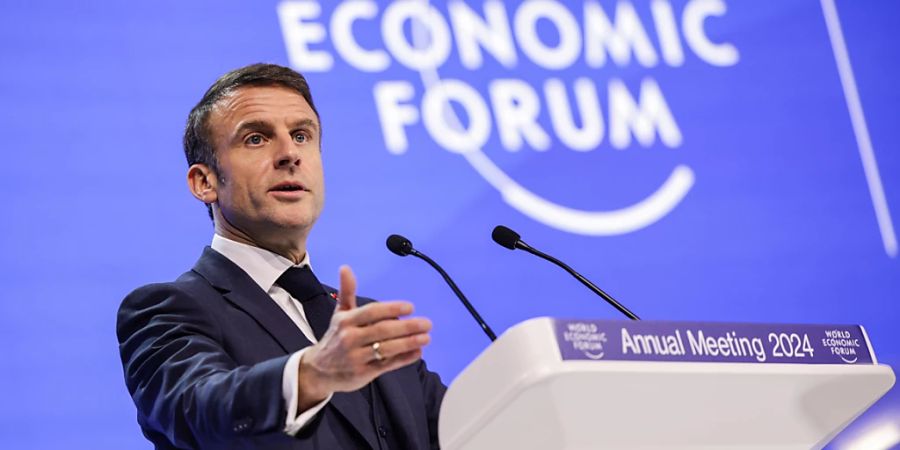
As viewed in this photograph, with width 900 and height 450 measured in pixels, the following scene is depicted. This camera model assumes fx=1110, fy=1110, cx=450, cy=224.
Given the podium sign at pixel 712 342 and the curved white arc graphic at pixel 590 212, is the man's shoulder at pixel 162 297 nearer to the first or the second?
the podium sign at pixel 712 342

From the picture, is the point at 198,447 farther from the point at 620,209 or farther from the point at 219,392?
the point at 620,209

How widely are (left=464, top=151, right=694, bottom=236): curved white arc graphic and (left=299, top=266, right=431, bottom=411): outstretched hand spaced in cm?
219

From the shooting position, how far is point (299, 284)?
239 cm

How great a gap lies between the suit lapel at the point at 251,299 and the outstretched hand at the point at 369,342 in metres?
0.73

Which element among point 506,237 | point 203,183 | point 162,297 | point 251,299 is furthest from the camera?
point 203,183

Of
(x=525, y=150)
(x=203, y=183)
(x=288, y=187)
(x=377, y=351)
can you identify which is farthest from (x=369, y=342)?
(x=525, y=150)

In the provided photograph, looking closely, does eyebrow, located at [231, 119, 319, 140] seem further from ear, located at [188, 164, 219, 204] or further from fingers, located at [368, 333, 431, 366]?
fingers, located at [368, 333, 431, 366]

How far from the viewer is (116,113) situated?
3.30 m

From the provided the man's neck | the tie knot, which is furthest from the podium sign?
the man's neck

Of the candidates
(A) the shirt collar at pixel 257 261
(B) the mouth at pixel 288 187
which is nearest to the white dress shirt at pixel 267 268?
(A) the shirt collar at pixel 257 261

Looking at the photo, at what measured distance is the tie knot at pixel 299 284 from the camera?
239 centimetres

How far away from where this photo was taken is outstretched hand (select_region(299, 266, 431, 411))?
137 centimetres

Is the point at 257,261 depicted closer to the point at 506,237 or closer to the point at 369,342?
the point at 506,237

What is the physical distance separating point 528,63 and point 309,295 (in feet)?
5.36
